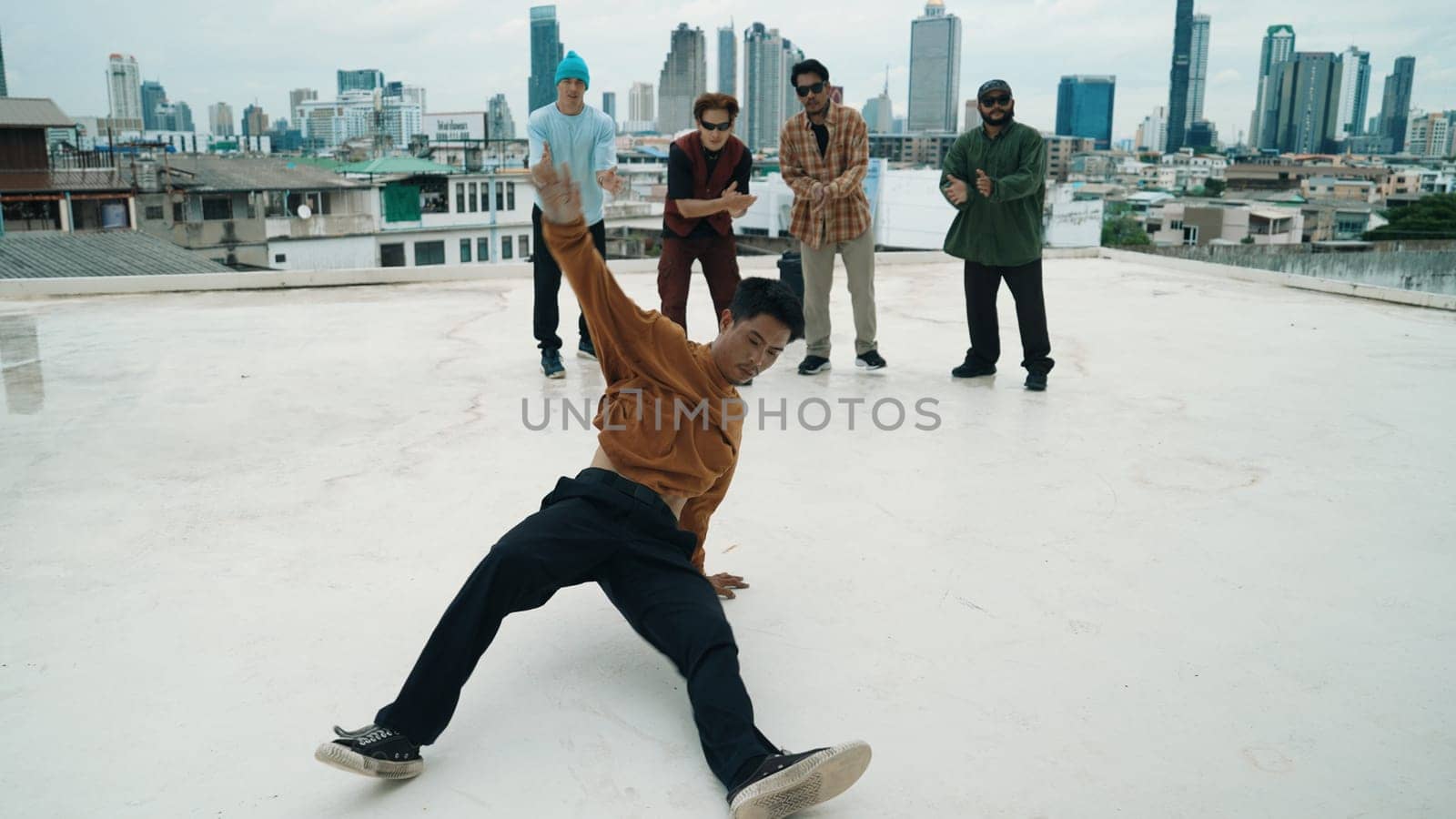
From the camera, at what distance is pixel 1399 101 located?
411 ft

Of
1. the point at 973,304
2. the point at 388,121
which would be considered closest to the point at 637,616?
the point at 973,304

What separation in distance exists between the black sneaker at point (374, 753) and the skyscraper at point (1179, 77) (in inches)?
6816

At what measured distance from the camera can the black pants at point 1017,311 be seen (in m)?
4.69

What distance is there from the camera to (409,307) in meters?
6.54

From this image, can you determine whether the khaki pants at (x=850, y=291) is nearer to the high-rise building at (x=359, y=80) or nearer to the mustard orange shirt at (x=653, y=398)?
the mustard orange shirt at (x=653, y=398)

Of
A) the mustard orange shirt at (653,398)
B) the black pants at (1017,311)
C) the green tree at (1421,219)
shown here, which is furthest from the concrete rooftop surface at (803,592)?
the green tree at (1421,219)

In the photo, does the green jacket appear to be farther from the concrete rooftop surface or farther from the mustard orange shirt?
the mustard orange shirt

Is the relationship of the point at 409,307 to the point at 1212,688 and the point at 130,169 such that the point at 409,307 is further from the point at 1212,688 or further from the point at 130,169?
the point at 130,169

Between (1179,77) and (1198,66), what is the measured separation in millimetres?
10459

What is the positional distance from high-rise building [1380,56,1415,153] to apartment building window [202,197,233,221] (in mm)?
130600

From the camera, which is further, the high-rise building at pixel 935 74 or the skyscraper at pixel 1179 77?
the skyscraper at pixel 1179 77

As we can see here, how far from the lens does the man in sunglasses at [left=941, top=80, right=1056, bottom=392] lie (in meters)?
4.59

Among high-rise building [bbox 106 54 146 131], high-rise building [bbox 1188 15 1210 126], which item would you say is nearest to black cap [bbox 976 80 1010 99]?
high-rise building [bbox 106 54 146 131]

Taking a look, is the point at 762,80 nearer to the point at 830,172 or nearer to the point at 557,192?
the point at 830,172
